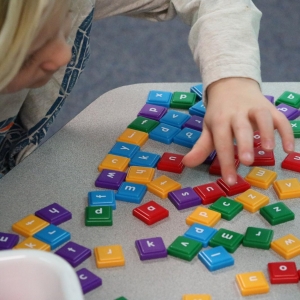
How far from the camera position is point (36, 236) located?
58 cm

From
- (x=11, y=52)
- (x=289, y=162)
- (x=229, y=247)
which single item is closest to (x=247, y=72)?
(x=289, y=162)

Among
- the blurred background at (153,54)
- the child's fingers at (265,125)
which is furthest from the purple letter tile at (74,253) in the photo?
the blurred background at (153,54)

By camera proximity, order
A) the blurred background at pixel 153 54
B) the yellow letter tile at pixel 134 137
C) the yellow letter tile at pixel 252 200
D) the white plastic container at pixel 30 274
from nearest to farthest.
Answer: the white plastic container at pixel 30 274, the yellow letter tile at pixel 252 200, the yellow letter tile at pixel 134 137, the blurred background at pixel 153 54

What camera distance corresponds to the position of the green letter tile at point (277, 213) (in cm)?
60

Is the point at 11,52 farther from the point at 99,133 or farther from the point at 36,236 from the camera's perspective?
the point at 99,133

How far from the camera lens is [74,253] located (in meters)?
0.55

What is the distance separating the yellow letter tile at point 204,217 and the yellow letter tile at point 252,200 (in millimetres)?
35

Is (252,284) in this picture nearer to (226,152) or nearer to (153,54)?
(226,152)

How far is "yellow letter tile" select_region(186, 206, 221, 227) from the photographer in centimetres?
60

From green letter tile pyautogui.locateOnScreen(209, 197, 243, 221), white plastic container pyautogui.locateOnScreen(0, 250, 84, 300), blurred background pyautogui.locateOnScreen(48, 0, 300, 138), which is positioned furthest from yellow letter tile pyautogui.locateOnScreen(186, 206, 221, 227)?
blurred background pyautogui.locateOnScreen(48, 0, 300, 138)

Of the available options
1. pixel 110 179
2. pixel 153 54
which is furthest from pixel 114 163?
pixel 153 54

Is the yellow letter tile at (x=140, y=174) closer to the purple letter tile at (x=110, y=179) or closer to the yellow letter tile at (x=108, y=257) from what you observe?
the purple letter tile at (x=110, y=179)

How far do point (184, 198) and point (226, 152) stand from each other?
7cm

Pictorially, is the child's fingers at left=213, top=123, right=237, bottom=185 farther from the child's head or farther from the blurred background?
the blurred background
